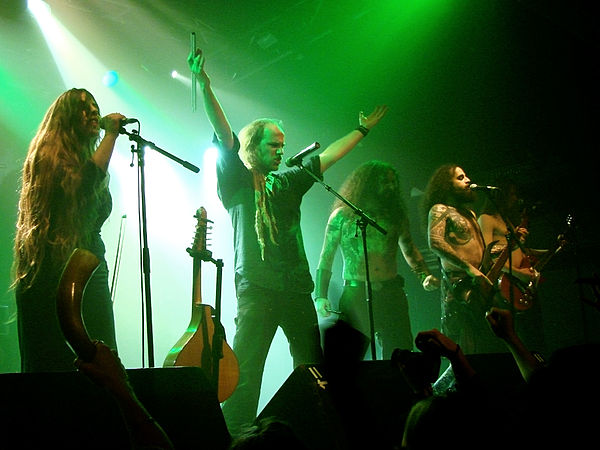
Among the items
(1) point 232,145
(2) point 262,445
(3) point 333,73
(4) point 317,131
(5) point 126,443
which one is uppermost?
(3) point 333,73

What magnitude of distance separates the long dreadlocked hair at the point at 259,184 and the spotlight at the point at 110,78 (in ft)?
12.8

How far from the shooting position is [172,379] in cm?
208

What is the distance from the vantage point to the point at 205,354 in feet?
11.7

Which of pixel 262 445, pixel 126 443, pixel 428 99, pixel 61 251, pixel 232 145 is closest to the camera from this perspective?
pixel 262 445

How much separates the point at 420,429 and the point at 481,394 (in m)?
0.64

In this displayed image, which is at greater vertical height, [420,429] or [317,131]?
[317,131]

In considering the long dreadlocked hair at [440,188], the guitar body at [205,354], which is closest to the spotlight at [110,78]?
the long dreadlocked hair at [440,188]

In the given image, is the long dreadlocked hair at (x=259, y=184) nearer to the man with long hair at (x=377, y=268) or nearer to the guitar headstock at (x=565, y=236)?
the man with long hair at (x=377, y=268)

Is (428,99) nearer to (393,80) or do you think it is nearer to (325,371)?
(393,80)

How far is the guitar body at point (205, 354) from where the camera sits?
11.4 ft

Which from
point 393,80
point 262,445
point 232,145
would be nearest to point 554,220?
point 393,80

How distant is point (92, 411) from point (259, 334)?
78.7 inches

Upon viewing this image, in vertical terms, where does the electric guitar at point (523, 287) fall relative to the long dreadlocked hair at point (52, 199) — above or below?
below

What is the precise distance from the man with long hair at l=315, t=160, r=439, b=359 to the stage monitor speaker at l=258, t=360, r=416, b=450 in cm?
208
